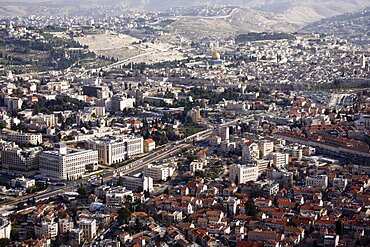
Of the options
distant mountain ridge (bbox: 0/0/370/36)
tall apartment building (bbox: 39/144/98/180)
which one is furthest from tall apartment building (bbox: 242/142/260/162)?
distant mountain ridge (bbox: 0/0/370/36)

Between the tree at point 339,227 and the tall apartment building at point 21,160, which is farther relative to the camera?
the tall apartment building at point 21,160

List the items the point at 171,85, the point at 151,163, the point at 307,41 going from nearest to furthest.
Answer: the point at 151,163 → the point at 171,85 → the point at 307,41

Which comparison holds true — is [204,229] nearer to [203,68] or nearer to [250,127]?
[250,127]

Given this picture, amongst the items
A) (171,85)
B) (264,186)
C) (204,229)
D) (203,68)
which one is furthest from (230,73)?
(204,229)

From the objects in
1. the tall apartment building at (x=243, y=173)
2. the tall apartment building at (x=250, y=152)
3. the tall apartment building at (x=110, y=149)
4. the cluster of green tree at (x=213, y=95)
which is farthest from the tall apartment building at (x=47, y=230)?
the cluster of green tree at (x=213, y=95)

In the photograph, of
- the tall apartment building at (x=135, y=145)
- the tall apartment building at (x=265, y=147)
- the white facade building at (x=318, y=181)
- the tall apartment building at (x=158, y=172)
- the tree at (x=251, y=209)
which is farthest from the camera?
the tall apartment building at (x=135, y=145)

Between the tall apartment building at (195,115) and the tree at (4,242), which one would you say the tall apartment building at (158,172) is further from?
the tall apartment building at (195,115)
